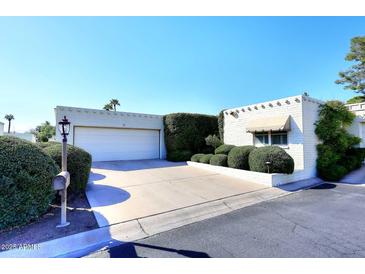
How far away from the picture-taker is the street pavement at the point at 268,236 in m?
2.77

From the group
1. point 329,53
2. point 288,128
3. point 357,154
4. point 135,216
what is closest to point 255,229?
point 135,216

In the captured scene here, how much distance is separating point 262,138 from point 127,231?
8762mm

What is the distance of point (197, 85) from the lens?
40.0 ft

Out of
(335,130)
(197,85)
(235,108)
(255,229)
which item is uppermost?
(197,85)

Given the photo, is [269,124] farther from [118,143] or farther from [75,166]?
[118,143]

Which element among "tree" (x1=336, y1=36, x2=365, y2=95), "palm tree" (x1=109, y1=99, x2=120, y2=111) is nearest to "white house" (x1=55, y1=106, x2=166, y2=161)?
"tree" (x1=336, y1=36, x2=365, y2=95)

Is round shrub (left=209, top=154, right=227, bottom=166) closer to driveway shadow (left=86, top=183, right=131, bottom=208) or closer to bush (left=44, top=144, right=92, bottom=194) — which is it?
driveway shadow (left=86, top=183, right=131, bottom=208)

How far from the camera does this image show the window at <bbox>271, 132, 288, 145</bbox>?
881 cm

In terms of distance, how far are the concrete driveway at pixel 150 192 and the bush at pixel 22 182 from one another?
1214mm

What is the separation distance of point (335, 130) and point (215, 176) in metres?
6.43

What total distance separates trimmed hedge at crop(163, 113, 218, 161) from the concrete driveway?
476cm

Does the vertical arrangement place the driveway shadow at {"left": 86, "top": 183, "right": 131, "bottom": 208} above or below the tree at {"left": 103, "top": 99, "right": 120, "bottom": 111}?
below
